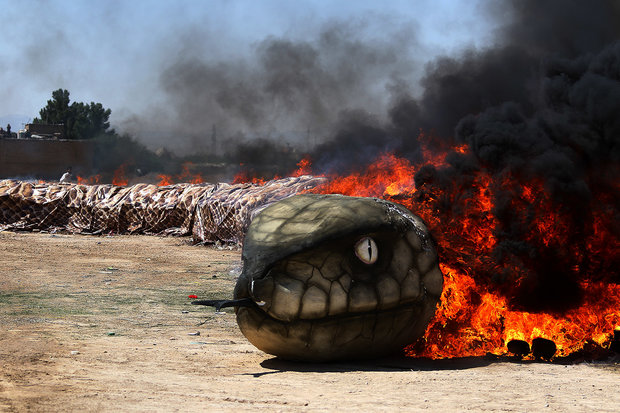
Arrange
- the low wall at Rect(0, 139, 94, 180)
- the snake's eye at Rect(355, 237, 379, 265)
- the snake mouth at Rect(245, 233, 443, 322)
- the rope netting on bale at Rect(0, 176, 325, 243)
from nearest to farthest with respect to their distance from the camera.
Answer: the snake mouth at Rect(245, 233, 443, 322), the snake's eye at Rect(355, 237, 379, 265), the rope netting on bale at Rect(0, 176, 325, 243), the low wall at Rect(0, 139, 94, 180)

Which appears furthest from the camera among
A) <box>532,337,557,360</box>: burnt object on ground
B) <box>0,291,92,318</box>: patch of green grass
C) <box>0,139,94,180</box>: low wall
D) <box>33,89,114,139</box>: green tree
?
<box>33,89,114,139</box>: green tree

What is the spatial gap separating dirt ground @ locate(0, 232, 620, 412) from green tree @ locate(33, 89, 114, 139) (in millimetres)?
53376

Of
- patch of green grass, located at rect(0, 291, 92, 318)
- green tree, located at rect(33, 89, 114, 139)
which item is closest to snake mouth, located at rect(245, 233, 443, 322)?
patch of green grass, located at rect(0, 291, 92, 318)

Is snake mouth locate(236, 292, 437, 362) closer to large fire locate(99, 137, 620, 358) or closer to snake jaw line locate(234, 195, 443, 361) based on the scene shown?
snake jaw line locate(234, 195, 443, 361)

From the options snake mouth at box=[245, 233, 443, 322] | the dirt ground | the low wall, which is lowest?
the dirt ground

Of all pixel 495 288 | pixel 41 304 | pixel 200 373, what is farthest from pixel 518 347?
pixel 41 304

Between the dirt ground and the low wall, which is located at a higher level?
the low wall

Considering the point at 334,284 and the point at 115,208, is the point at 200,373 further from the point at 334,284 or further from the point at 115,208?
the point at 115,208

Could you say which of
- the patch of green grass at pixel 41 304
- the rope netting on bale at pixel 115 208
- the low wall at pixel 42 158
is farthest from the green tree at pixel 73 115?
the patch of green grass at pixel 41 304

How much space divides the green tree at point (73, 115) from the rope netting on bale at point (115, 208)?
40.9 metres

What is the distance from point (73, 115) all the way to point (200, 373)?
60034 mm

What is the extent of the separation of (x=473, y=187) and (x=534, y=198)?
500 mm

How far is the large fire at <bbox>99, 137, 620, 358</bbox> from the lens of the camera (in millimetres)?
5754

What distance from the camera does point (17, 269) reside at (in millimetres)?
11352
